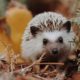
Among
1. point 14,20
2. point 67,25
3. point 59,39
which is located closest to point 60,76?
point 59,39

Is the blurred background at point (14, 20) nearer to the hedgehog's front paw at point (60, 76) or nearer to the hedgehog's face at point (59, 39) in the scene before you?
the hedgehog's face at point (59, 39)

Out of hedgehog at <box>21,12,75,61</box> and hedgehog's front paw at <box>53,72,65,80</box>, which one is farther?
hedgehog at <box>21,12,75,61</box>

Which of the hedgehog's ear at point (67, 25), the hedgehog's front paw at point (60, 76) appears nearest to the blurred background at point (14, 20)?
the hedgehog's ear at point (67, 25)

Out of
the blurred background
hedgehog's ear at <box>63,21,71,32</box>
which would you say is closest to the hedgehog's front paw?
hedgehog's ear at <box>63,21,71,32</box>

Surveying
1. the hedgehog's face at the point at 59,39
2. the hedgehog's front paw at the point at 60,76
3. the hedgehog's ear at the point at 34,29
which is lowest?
the hedgehog's front paw at the point at 60,76

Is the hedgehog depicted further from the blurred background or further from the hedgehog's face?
the blurred background

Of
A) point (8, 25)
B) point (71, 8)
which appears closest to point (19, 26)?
point (8, 25)

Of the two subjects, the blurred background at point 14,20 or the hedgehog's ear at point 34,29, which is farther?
the blurred background at point 14,20
